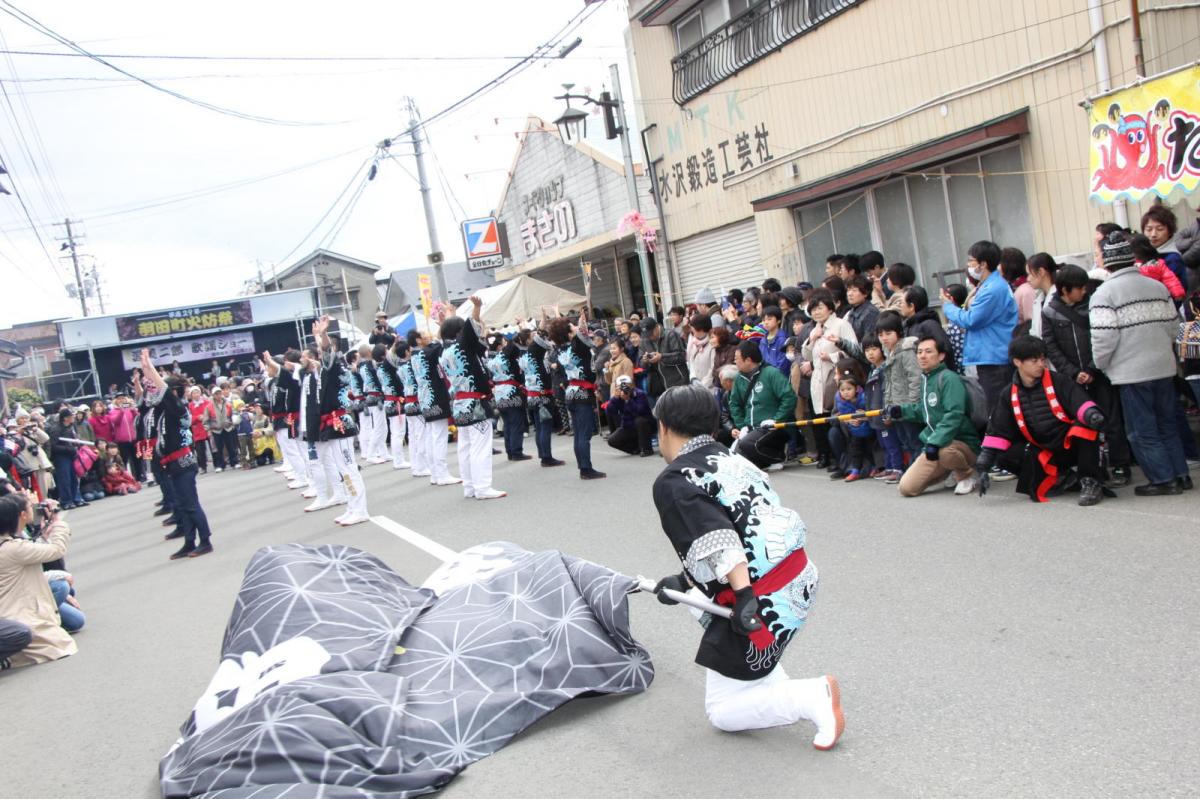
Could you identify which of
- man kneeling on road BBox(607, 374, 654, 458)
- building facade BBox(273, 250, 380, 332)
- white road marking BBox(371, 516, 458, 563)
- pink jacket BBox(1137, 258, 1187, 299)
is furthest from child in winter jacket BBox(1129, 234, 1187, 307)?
building facade BBox(273, 250, 380, 332)

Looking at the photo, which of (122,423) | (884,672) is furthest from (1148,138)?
(122,423)

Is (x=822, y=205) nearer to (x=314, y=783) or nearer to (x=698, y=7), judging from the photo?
(x=698, y=7)

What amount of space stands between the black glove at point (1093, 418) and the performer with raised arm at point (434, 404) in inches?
299

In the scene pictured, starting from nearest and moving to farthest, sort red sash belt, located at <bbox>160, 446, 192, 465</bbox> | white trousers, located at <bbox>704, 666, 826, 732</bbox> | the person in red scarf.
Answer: white trousers, located at <bbox>704, 666, 826, 732</bbox>
the person in red scarf
red sash belt, located at <bbox>160, 446, 192, 465</bbox>

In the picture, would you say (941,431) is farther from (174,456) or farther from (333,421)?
(174,456)

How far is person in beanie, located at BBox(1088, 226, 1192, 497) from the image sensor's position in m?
6.91

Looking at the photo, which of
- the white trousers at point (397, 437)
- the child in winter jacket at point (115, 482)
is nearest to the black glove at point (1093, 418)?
the white trousers at point (397, 437)

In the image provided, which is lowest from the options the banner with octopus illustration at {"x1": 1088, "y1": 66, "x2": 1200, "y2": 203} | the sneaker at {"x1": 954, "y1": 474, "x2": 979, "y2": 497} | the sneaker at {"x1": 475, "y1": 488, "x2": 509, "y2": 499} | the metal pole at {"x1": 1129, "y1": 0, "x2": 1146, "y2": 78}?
the sneaker at {"x1": 954, "y1": 474, "x2": 979, "y2": 497}

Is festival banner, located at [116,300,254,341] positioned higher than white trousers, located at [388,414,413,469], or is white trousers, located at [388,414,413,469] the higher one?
festival banner, located at [116,300,254,341]

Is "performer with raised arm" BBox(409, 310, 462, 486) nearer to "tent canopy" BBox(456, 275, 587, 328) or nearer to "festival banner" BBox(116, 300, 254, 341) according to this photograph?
"tent canopy" BBox(456, 275, 587, 328)

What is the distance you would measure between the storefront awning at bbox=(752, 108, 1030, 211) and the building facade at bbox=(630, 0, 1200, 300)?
3cm

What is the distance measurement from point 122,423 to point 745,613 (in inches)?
911

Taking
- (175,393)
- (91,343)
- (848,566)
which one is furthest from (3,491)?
(91,343)

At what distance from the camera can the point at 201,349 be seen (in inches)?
1451
